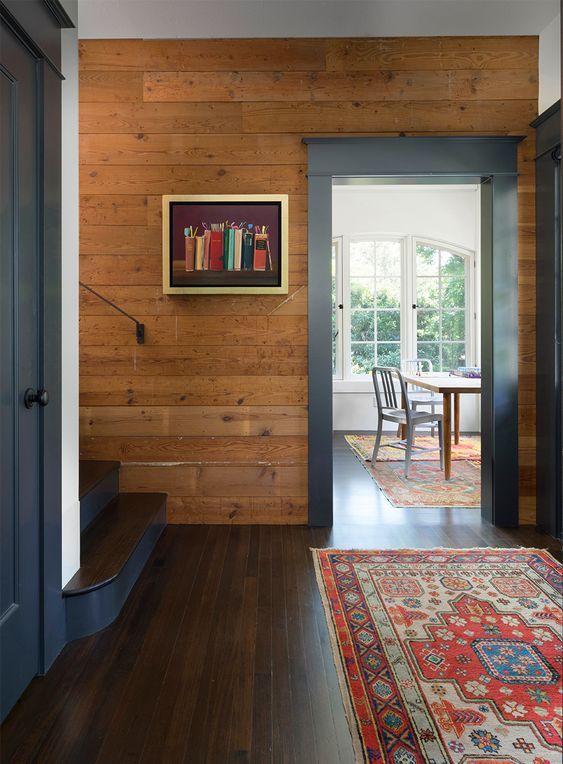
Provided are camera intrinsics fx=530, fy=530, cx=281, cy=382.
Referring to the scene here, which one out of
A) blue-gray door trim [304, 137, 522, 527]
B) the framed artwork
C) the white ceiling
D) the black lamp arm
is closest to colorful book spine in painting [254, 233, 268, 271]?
the framed artwork

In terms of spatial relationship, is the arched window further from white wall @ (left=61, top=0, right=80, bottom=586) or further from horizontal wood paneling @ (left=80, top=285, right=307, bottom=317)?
white wall @ (left=61, top=0, right=80, bottom=586)

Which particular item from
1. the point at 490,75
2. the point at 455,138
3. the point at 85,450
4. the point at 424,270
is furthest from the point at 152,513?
the point at 424,270

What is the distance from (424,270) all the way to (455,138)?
3.72 m

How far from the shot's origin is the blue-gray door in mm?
1529

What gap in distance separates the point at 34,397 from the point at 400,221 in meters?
5.90

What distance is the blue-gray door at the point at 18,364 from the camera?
153cm

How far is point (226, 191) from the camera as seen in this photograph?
10.5 feet

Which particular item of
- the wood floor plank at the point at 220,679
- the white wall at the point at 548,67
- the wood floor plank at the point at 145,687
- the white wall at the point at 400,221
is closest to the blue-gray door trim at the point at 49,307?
the wood floor plank at the point at 145,687

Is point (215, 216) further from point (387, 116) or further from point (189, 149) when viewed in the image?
point (387, 116)

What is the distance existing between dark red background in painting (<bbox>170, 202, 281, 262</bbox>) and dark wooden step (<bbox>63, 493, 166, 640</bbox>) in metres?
1.50

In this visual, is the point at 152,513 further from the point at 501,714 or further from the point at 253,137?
the point at 253,137

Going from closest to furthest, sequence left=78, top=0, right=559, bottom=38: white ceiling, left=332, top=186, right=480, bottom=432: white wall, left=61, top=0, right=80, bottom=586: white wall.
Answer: left=61, top=0, right=80, bottom=586: white wall → left=78, top=0, right=559, bottom=38: white ceiling → left=332, top=186, right=480, bottom=432: white wall

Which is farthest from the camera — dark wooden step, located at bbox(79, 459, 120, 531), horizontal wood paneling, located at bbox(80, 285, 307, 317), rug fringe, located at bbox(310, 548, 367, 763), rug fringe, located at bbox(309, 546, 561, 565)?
horizontal wood paneling, located at bbox(80, 285, 307, 317)

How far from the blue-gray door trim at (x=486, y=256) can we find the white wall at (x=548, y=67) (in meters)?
0.30
